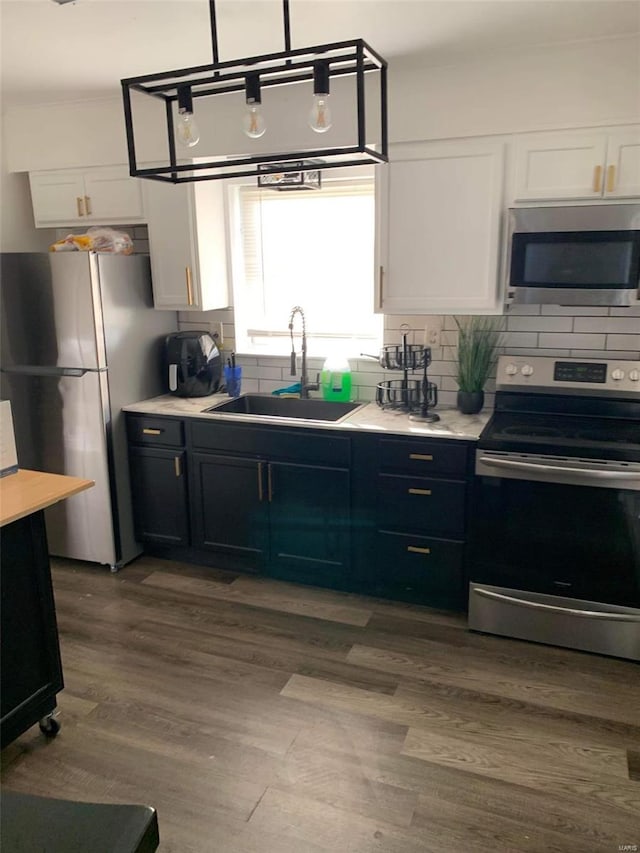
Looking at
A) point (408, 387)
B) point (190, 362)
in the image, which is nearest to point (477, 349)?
point (408, 387)

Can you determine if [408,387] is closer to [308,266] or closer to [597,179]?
[308,266]

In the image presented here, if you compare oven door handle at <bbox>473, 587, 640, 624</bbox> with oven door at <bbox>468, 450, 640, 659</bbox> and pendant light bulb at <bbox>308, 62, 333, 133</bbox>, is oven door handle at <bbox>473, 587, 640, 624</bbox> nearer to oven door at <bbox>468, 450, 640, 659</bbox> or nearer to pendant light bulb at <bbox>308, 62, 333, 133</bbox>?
oven door at <bbox>468, 450, 640, 659</bbox>

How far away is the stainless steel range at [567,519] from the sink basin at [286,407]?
2.85 ft

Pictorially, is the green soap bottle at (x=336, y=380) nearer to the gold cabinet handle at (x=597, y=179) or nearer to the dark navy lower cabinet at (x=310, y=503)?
the dark navy lower cabinet at (x=310, y=503)

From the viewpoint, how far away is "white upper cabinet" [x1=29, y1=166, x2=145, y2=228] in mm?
3471

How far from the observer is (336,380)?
3494 mm

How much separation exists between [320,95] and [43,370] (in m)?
2.23

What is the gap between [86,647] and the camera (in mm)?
2773

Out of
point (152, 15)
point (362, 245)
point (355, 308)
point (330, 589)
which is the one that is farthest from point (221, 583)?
point (152, 15)

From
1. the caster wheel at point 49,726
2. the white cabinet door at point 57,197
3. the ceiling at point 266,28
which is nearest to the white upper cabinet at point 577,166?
the ceiling at point 266,28

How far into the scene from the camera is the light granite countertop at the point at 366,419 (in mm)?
2855

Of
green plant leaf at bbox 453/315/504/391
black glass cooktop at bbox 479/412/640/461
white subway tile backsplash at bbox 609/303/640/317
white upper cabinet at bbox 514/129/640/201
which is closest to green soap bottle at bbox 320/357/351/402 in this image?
green plant leaf at bbox 453/315/504/391

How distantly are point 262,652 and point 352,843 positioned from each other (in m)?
0.99

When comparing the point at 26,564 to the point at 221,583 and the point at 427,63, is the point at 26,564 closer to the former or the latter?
the point at 221,583
